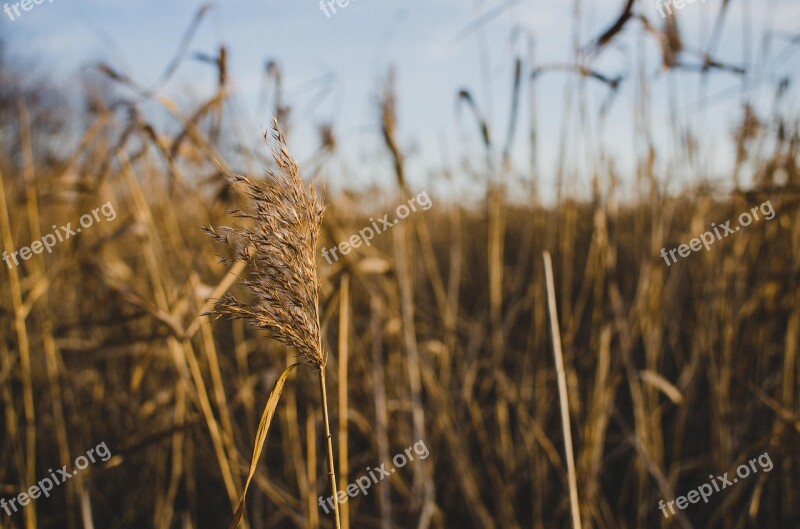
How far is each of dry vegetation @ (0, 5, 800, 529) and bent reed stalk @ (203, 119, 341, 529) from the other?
0.39 m

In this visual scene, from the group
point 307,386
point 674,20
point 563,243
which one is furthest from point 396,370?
point 674,20

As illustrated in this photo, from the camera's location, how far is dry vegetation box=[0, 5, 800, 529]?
1179mm

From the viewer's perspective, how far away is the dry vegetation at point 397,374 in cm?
118

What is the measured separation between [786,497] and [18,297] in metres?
1.85

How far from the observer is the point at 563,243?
128cm

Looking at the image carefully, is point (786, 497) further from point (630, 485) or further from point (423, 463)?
point (423, 463)
